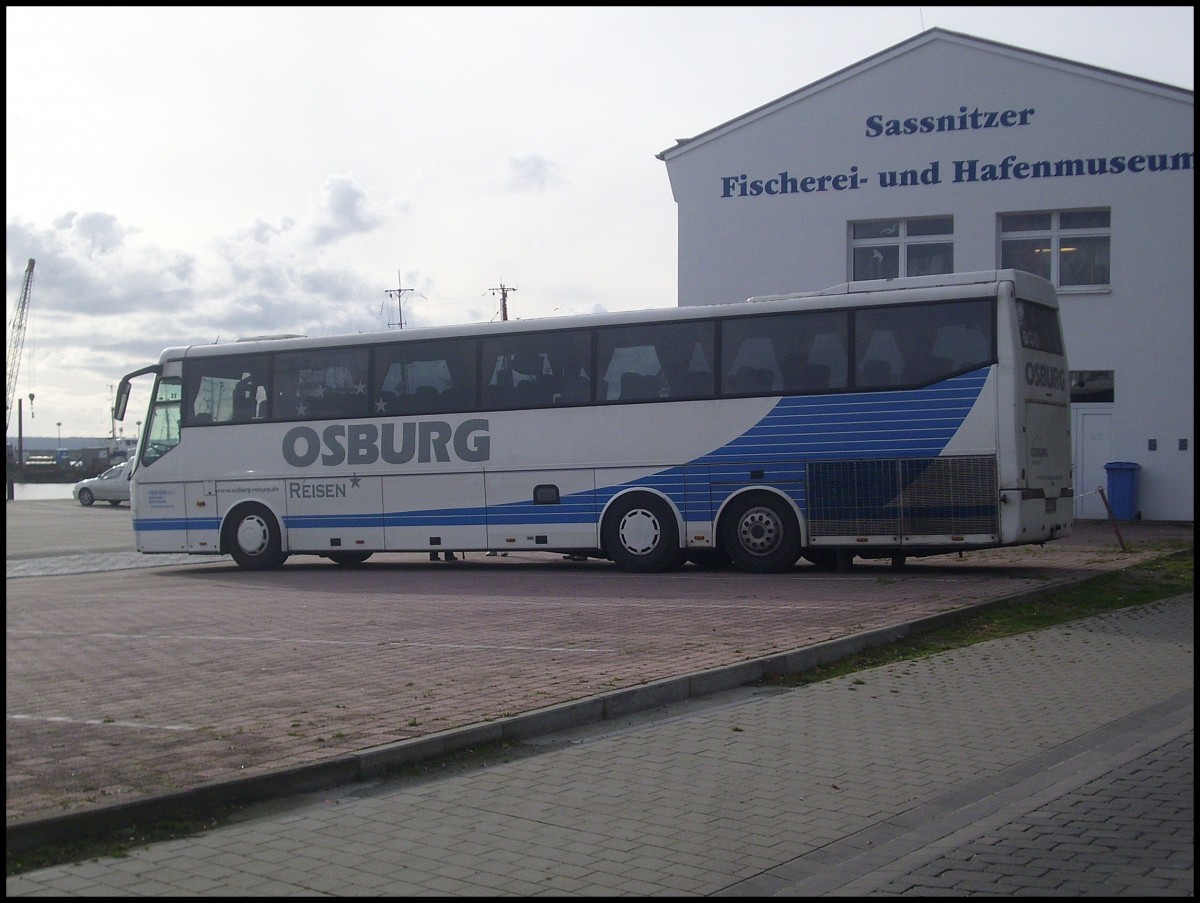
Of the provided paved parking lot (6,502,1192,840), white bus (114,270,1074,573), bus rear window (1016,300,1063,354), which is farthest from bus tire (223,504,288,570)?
bus rear window (1016,300,1063,354)

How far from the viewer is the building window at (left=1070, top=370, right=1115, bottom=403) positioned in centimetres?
2848

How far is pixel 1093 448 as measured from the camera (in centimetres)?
2848

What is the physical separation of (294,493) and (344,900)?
54.1 feet

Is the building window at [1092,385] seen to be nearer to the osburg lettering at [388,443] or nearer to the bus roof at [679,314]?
the bus roof at [679,314]

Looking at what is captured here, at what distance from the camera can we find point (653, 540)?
1845cm

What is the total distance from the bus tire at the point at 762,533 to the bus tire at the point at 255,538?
7.61 metres

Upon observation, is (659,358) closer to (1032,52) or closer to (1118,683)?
(1118,683)

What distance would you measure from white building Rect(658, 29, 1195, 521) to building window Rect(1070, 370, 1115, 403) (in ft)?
0.13

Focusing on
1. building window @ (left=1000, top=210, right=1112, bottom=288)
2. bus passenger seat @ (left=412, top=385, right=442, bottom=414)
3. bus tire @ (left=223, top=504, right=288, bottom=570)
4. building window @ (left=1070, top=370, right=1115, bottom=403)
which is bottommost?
bus tire @ (left=223, top=504, right=288, bottom=570)

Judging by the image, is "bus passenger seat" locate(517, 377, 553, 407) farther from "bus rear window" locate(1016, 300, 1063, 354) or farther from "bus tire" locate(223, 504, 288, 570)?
"bus rear window" locate(1016, 300, 1063, 354)

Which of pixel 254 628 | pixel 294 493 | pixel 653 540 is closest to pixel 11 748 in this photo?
pixel 254 628

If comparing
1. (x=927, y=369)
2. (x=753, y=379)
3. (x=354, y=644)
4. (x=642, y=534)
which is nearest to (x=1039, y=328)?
(x=927, y=369)

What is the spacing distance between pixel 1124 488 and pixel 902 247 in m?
7.50

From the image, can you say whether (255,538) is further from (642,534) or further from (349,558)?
(642,534)
